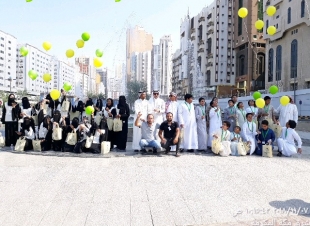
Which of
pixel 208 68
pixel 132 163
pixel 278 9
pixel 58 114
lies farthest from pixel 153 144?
pixel 208 68

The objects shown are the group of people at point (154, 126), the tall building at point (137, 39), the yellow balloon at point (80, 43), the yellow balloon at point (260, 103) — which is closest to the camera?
the group of people at point (154, 126)

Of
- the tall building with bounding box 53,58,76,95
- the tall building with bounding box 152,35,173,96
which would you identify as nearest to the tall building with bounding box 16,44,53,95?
the tall building with bounding box 53,58,76,95

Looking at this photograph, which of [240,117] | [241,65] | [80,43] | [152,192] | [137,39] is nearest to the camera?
[152,192]

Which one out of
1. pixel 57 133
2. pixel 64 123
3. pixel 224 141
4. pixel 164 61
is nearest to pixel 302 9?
pixel 224 141

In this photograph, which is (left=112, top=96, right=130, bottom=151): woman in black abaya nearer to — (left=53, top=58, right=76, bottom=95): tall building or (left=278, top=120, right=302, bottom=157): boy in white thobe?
(left=278, top=120, right=302, bottom=157): boy in white thobe

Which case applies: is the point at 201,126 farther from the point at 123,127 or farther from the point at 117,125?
the point at 117,125

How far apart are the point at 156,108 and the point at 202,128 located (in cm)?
137

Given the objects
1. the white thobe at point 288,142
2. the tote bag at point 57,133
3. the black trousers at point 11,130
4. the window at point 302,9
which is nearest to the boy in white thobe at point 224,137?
the white thobe at point 288,142

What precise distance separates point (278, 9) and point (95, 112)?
3335 centimetres

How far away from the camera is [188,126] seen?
8.06 meters

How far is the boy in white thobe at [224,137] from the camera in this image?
24.3 feet

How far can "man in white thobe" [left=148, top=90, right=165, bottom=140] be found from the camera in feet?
26.2

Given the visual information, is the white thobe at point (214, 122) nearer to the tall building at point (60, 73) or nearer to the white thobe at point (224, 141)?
the white thobe at point (224, 141)

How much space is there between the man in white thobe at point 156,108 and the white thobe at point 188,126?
48cm
